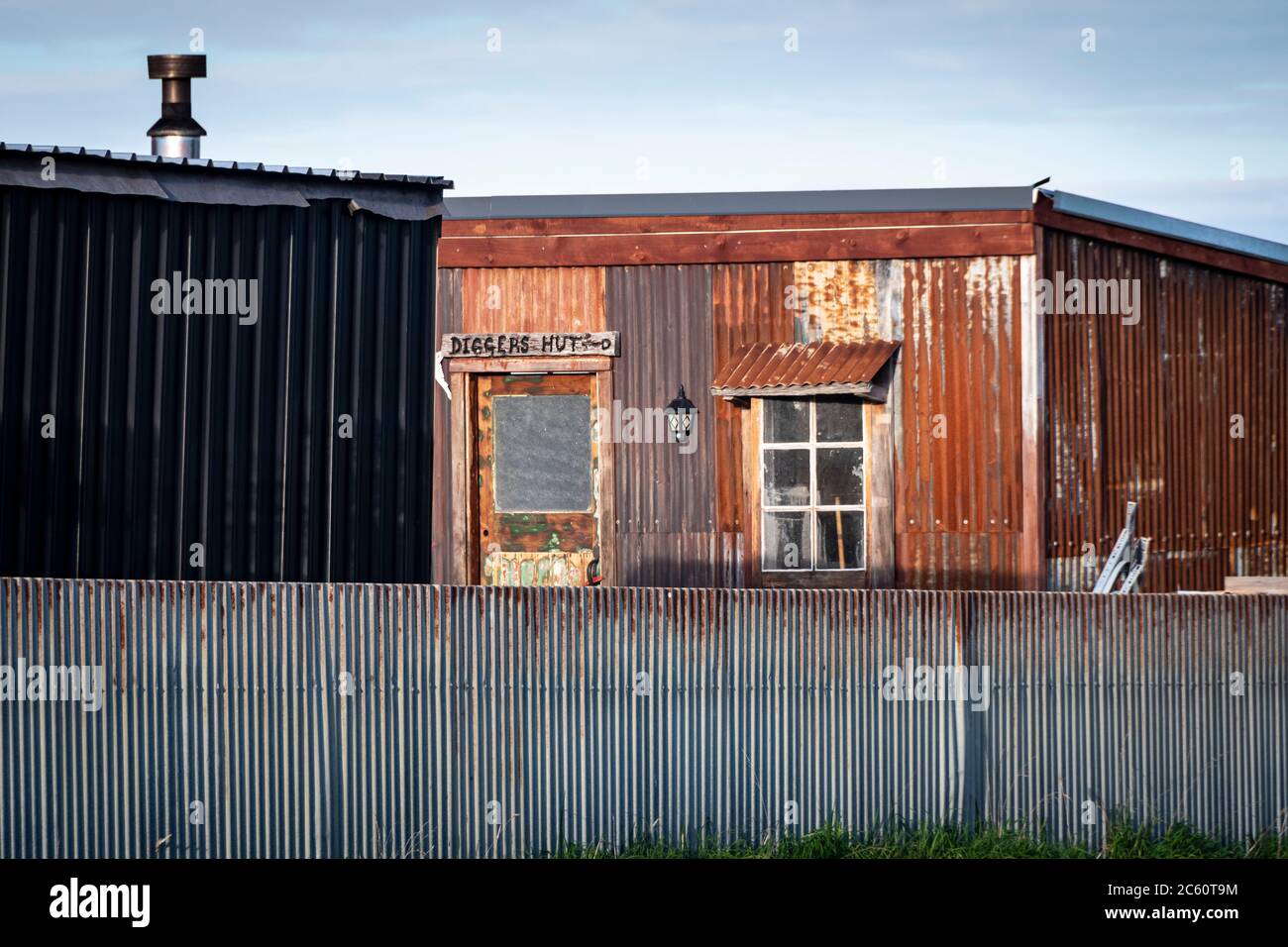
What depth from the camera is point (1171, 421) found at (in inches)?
435

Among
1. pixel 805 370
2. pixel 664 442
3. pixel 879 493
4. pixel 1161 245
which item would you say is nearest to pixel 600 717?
pixel 664 442

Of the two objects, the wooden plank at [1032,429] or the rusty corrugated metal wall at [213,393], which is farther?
the wooden plank at [1032,429]

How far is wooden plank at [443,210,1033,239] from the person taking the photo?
10453 millimetres

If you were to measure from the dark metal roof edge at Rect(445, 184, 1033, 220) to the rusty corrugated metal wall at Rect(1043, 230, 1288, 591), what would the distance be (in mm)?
743

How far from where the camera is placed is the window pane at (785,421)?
10531mm

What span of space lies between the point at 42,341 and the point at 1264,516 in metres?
10.4

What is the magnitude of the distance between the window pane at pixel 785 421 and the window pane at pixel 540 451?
4.99 feet

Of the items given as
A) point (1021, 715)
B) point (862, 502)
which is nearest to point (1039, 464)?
point (862, 502)

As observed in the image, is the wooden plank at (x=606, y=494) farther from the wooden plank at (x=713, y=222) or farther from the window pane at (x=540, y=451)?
the wooden plank at (x=713, y=222)

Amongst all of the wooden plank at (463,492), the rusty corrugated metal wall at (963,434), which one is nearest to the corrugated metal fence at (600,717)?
the rusty corrugated metal wall at (963,434)

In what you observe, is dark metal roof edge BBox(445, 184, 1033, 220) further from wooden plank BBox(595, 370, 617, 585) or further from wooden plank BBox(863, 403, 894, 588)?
wooden plank BBox(863, 403, 894, 588)

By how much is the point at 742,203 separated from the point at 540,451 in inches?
104

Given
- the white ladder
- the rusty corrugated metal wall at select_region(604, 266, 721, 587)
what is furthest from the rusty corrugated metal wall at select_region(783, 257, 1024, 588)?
the rusty corrugated metal wall at select_region(604, 266, 721, 587)

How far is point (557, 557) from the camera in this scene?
10.7 m
